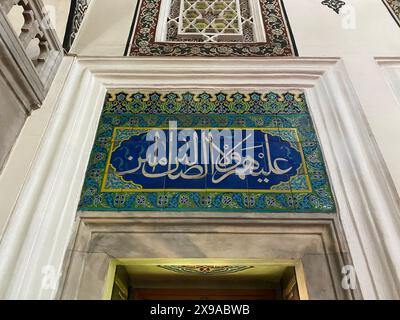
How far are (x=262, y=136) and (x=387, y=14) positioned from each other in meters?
1.38

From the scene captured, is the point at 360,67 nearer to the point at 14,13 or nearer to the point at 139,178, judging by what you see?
the point at 139,178

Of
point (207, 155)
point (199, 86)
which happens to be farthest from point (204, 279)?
point (199, 86)

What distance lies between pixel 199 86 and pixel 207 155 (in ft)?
1.52

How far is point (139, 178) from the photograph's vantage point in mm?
1376

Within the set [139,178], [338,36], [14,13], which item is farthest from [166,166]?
[338,36]

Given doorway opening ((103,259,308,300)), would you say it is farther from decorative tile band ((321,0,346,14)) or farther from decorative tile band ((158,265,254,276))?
decorative tile band ((321,0,346,14))

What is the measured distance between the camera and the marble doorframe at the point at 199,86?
3.60 ft

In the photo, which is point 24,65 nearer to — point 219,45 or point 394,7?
point 219,45

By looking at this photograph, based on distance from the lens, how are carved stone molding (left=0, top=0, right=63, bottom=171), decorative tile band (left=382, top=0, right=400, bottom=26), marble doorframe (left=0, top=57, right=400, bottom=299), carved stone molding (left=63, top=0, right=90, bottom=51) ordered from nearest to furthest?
marble doorframe (left=0, top=57, right=400, bottom=299), carved stone molding (left=0, top=0, right=63, bottom=171), carved stone molding (left=63, top=0, right=90, bottom=51), decorative tile band (left=382, top=0, right=400, bottom=26)

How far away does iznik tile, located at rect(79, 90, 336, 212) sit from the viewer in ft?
4.29

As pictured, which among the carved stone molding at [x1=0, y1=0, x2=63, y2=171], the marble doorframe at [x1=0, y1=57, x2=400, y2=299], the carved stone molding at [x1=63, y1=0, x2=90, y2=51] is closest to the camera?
the marble doorframe at [x1=0, y1=57, x2=400, y2=299]

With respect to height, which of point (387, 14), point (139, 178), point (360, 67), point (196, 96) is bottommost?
point (139, 178)

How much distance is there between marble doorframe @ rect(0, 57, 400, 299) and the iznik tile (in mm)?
58

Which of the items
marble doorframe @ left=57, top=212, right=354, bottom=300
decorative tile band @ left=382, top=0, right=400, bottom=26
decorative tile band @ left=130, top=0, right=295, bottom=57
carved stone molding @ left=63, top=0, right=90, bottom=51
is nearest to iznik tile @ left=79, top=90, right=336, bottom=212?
marble doorframe @ left=57, top=212, right=354, bottom=300
